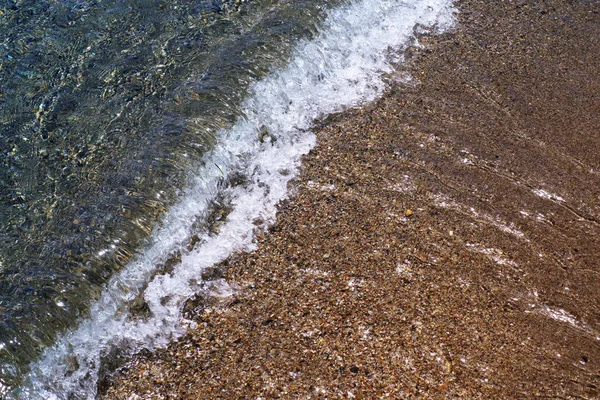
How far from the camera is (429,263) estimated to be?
3541 millimetres

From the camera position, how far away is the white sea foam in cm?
334

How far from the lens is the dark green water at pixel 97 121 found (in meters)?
3.62

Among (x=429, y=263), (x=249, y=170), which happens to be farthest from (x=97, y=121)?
(x=429, y=263)

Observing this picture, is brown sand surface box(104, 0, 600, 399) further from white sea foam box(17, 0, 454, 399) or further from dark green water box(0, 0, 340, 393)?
dark green water box(0, 0, 340, 393)

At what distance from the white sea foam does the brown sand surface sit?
187mm

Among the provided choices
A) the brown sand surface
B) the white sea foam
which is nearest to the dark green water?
the white sea foam

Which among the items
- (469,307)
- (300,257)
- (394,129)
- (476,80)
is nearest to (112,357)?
(300,257)

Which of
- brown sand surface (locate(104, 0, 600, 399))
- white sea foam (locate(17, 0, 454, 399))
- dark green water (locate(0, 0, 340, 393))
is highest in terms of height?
dark green water (locate(0, 0, 340, 393))

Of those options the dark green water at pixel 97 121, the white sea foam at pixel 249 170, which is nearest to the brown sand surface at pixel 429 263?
the white sea foam at pixel 249 170

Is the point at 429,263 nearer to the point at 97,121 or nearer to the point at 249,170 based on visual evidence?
the point at 249,170

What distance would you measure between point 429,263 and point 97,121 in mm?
3017

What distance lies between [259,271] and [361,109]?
189 centimetres

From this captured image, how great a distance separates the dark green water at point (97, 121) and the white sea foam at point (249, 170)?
0.37ft

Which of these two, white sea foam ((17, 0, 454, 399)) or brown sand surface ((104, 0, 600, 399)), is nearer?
brown sand surface ((104, 0, 600, 399))
